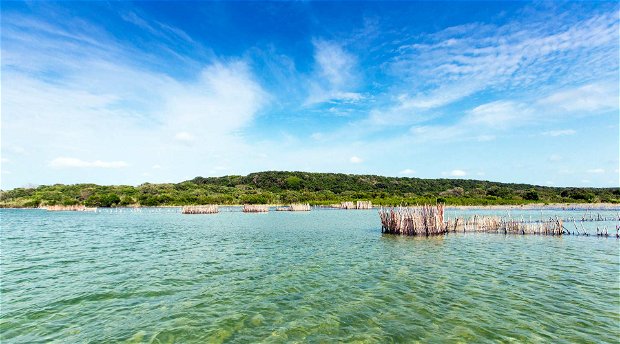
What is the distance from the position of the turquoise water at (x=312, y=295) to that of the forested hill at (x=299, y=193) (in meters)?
45.9

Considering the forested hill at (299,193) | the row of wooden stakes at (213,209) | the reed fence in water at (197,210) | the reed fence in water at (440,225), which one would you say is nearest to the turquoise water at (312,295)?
the reed fence in water at (440,225)

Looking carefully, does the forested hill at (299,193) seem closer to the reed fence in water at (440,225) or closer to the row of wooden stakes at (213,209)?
the row of wooden stakes at (213,209)

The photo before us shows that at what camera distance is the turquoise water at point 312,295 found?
8.67m

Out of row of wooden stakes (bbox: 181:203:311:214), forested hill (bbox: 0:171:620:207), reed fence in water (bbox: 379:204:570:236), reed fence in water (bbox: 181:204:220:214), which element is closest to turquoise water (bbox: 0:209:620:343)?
reed fence in water (bbox: 379:204:570:236)

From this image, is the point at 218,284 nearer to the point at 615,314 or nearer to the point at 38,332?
the point at 38,332

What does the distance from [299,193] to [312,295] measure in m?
110

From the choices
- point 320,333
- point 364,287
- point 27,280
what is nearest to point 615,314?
point 364,287

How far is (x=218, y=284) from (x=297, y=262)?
524 cm

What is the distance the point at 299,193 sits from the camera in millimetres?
121938

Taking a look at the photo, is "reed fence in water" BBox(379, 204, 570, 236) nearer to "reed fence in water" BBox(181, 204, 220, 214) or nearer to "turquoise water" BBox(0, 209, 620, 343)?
"turquoise water" BBox(0, 209, 620, 343)

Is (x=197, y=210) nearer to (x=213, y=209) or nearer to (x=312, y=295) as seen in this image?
(x=213, y=209)

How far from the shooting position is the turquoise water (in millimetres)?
8672

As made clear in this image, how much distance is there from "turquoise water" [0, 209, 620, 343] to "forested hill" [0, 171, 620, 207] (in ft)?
151

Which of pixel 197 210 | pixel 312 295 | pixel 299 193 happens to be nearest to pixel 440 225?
pixel 312 295
